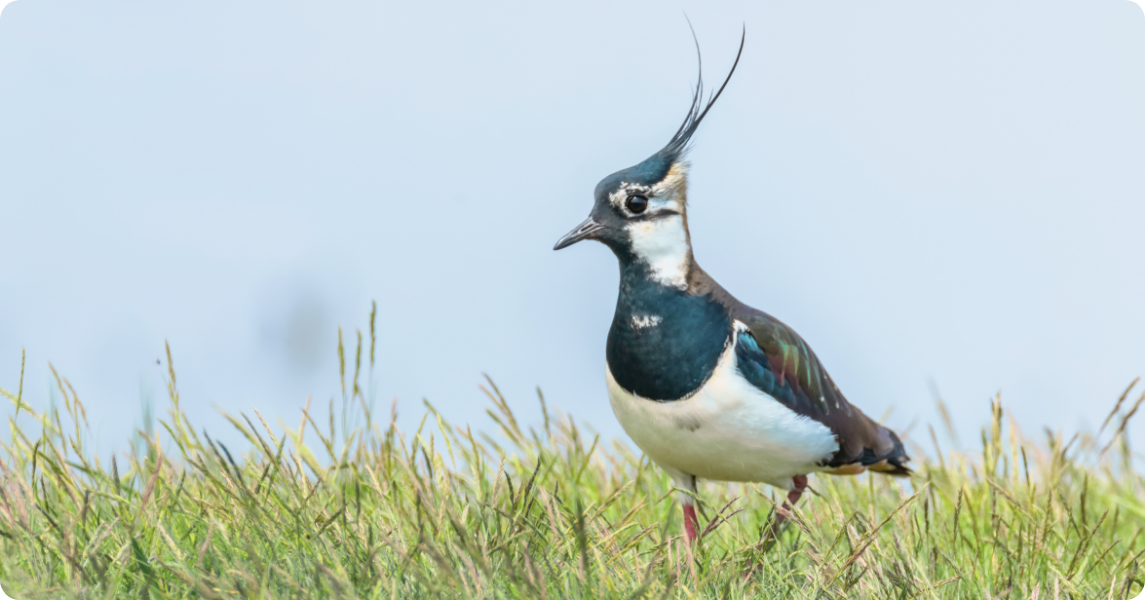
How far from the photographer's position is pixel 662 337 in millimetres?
3518

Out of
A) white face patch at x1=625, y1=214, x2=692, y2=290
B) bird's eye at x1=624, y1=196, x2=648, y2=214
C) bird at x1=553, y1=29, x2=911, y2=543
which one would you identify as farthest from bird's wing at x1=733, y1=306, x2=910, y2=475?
bird's eye at x1=624, y1=196, x2=648, y2=214

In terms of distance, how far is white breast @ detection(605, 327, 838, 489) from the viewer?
11.4ft

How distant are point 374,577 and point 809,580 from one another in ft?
3.87

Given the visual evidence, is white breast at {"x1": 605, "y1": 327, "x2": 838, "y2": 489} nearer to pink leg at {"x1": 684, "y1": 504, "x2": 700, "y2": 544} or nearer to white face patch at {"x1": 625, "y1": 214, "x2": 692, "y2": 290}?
pink leg at {"x1": 684, "y1": 504, "x2": 700, "y2": 544}

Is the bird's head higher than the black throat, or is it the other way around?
the bird's head

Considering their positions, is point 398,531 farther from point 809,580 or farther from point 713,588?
point 809,580

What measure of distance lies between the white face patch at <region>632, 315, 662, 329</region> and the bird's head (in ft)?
0.46

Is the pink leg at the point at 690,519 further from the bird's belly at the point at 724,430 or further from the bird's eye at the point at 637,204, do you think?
the bird's eye at the point at 637,204

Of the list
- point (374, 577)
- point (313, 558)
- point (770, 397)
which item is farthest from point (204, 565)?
point (770, 397)

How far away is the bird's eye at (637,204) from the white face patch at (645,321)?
365 millimetres

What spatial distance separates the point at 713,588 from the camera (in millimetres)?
2881

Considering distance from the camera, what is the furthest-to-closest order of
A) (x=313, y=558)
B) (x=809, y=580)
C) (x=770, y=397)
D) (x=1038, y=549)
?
(x=770, y=397) < (x=1038, y=549) < (x=809, y=580) < (x=313, y=558)

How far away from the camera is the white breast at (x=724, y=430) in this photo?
3.47 m

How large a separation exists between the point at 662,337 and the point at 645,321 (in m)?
0.08
